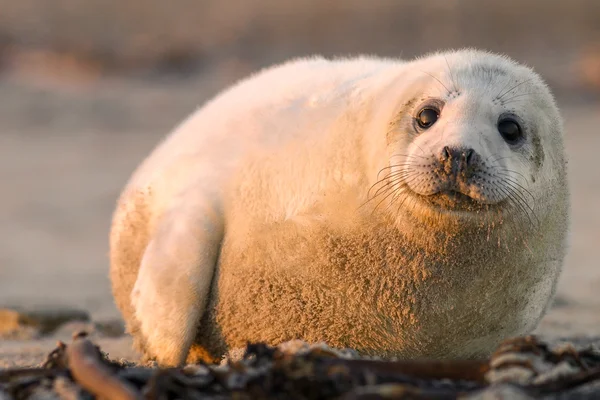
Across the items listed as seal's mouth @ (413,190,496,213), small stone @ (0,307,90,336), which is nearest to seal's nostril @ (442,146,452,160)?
seal's mouth @ (413,190,496,213)

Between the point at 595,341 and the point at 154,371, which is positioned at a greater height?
the point at 154,371

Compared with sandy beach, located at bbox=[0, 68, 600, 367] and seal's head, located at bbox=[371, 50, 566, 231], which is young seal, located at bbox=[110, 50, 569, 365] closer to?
seal's head, located at bbox=[371, 50, 566, 231]

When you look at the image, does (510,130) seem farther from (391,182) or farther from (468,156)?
(391,182)

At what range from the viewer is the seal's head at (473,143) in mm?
3514

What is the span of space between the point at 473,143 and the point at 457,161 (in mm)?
121

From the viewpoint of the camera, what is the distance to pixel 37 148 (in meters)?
14.4

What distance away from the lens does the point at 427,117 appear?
12.4 feet

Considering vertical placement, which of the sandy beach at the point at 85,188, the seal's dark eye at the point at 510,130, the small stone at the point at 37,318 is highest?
the sandy beach at the point at 85,188

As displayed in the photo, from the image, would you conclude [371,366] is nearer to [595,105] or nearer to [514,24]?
[595,105]

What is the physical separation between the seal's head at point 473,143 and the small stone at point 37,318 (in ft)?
8.53

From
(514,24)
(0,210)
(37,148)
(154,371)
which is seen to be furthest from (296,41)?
(154,371)

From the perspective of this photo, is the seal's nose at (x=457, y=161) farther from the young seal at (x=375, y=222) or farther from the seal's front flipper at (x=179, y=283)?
the seal's front flipper at (x=179, y=283)

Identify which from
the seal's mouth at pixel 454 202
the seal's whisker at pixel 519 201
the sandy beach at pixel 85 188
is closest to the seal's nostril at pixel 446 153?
the seal's mouth at pixel 454 202

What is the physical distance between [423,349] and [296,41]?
22152 millimetres
